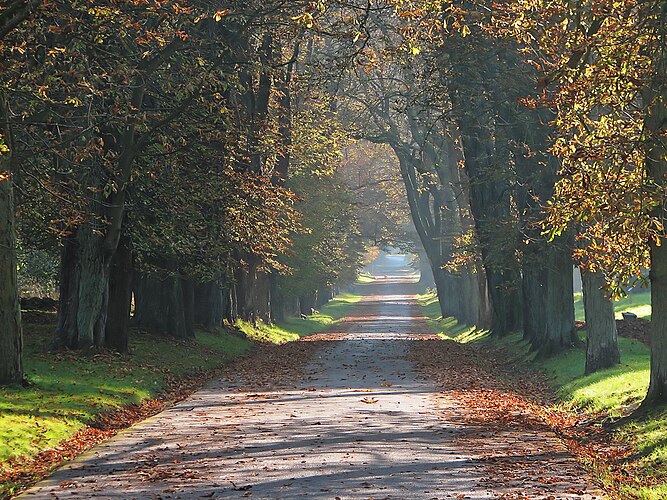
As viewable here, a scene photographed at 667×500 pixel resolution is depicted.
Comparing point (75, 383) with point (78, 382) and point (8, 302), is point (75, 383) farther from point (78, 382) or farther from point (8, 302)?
point (8, 302)

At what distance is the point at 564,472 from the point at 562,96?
16.9 feet

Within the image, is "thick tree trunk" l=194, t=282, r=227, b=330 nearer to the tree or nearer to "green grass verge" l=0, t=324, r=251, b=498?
"green grass verge" l=0, t=324, r=251, b=498

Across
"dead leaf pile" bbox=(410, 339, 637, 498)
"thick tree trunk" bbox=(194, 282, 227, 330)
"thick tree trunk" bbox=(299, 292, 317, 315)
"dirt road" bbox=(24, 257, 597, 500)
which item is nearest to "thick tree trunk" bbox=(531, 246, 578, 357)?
"dead leaf pile" bbox=(410, 339, 637, 498)

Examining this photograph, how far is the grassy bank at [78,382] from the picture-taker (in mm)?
15008

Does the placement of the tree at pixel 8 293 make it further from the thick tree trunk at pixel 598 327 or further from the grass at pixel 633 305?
the grass at pixel 633 305

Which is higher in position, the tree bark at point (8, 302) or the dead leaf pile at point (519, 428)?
the tree bark at point (8, 302)

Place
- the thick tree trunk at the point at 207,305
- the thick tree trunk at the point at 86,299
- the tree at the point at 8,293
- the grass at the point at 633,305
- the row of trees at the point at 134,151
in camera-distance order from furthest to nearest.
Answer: the grass at the point at 633,305, the thick tree trunk at the point at 207,305, the thick tree trunk at the point at 86,299, the tree at the point at 8,293, the row of trees at the point at 134,151

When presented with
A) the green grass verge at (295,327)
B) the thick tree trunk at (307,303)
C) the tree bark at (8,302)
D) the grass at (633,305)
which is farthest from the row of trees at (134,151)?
the thick tree trunk at (307,303)

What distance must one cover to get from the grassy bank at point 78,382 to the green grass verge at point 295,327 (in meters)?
6.13

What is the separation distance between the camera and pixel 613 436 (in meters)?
15.9

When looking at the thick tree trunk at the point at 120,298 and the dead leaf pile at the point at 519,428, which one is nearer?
the dead leaf pile at the point at 519,428

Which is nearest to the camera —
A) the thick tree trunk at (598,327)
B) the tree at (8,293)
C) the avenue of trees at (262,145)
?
the avenue of trees at (262,145)

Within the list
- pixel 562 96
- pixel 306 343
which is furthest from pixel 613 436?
pixel 306 343

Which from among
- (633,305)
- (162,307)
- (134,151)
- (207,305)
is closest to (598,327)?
(134,151)
